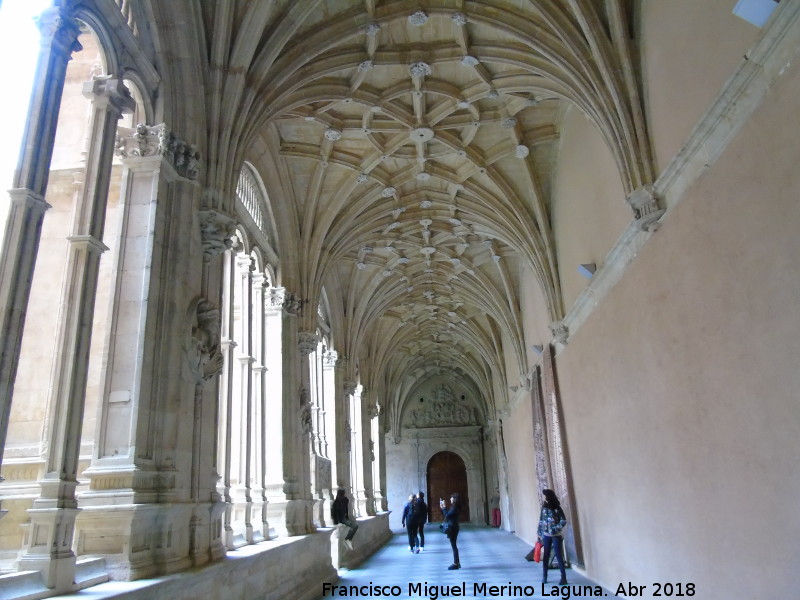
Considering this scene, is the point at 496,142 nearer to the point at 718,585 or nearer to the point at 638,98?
the point at 638,98

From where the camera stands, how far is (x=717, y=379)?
5605 mm

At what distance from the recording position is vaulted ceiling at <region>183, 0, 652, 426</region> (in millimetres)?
7902

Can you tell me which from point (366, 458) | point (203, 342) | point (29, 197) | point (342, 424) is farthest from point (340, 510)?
point (29, 197)

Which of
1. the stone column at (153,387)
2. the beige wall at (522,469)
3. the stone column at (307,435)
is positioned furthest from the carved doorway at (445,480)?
the stone column at (153,387)

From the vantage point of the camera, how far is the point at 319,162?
40.9ft

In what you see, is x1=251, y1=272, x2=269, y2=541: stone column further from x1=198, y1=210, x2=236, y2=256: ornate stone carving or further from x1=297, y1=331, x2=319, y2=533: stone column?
x1=198, y1=210, x2=236, y2=256: ornate stone carving

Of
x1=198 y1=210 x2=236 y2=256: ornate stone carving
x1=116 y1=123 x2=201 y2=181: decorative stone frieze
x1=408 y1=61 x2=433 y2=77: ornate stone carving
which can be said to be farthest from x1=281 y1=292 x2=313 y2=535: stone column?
x1=116 y1=123 x2=201 y2=181: decorative stone frieze

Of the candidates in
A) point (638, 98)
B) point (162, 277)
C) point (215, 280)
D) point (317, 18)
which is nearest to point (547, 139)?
point (638, 98)

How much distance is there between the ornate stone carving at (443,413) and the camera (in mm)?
35188

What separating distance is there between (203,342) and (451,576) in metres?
6.98

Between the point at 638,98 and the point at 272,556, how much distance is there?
766cm

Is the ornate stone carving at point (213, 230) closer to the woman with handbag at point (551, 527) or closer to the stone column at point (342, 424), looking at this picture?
the woman with handbag at point (551, 527)

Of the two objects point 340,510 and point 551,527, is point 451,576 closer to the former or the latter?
point 551,527

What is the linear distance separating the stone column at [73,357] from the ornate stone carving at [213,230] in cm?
154
